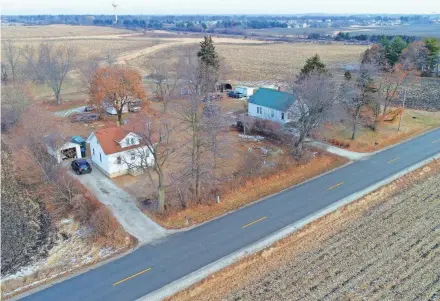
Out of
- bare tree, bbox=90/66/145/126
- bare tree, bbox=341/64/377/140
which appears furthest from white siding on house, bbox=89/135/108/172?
bare tree, bbox=341/64/377/140

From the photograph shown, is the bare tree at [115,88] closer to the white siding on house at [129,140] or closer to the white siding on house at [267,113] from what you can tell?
the white siding on house at [129,140]

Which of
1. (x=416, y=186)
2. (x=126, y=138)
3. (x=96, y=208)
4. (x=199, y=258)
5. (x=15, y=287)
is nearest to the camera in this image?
(x=15, y=287)

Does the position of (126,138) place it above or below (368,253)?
above

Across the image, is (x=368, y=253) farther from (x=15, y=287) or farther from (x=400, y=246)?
(x=15, y=287)

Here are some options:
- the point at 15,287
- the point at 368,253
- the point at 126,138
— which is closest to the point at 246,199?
the point at 368,253

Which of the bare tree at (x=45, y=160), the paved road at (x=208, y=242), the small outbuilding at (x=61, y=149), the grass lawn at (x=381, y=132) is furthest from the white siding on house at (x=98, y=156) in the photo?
the grass lawn at (x=381, y=132)

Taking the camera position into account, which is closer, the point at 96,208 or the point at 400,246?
the point at 400,246

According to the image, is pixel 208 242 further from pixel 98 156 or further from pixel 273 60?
pixel 273 60

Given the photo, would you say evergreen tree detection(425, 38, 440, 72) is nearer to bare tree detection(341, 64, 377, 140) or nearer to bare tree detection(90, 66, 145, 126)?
bare tree detection(341, 64, 377, 140)
